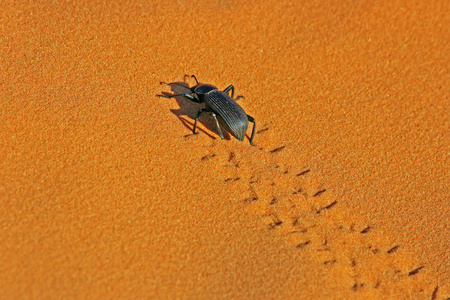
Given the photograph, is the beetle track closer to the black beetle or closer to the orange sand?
the orange sand

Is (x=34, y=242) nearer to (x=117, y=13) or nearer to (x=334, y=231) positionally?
(x=334, y=231)

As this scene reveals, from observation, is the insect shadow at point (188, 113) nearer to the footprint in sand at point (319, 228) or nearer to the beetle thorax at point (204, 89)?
the beetle thorax at point (204, 89)

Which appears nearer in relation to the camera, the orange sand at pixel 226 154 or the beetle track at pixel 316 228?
the orange sand at pixel 226 154

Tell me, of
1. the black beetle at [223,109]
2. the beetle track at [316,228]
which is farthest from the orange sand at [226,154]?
the black beetle at [223,109]

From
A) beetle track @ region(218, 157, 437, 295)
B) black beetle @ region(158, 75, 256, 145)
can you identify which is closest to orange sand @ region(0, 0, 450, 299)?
beetle track @ region(218, 157, 437, 295)

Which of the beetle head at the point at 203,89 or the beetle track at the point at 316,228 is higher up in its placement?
the beetle head at the point at 203,89
